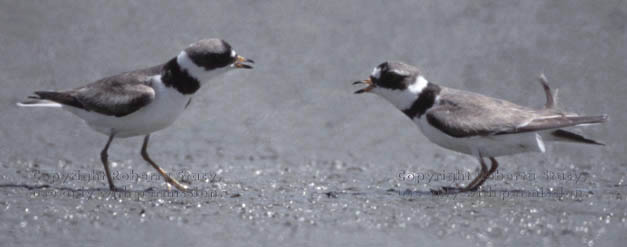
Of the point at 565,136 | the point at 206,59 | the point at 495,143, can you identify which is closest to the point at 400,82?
the point at 495,143

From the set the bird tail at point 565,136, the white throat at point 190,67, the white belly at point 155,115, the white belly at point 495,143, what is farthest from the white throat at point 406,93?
the white belly at point 155,115

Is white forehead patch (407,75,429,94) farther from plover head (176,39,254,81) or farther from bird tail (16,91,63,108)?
bird tail (16,91,63,108)

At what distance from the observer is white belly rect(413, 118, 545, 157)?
7.49 m

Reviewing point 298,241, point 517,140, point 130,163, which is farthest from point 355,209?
point 130,163

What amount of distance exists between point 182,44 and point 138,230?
5049mm

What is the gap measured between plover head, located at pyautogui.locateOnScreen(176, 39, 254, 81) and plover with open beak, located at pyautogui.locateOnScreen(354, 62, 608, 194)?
1299 millimetres

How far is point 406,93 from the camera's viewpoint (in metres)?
7.83

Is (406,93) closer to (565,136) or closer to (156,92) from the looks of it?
(565,136)

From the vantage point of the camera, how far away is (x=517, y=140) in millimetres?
7500

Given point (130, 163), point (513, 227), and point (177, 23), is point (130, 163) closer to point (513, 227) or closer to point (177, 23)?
point (177, 23)

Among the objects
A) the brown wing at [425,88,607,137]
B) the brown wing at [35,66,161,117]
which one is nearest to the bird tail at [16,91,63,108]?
the brown wing at [35,66,161,117]

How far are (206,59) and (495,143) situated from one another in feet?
8.14

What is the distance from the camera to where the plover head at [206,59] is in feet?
24.4

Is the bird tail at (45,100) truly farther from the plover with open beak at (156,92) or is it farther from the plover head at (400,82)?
the plover head at (400,82)
